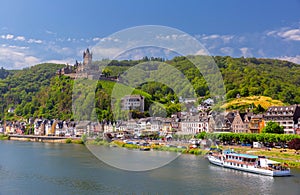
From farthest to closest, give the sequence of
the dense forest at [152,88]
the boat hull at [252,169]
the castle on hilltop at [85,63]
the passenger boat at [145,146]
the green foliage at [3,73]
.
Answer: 1. the green foliage at [3,73]
2. the castle on hilltop at [85,63]
3. the dense forest at [152,88]
4. the passenger boat at [145,146]
5. the boat hull at [252,169]

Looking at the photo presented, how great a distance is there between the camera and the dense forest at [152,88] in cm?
4432

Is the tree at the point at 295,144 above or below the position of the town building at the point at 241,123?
below

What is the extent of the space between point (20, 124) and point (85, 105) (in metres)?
34.0

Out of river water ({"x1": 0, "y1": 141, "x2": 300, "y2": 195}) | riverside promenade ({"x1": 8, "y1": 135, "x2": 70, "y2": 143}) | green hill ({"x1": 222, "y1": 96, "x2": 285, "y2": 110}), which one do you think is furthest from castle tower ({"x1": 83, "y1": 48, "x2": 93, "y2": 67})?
river water ({"x1": 0, "y1": 141, "x2": 300, "y2": 195})

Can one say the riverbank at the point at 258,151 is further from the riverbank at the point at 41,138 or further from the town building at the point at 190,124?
the riverbank at the point at 41,138

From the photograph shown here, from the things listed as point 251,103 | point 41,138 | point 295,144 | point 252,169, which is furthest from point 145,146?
point 41,138

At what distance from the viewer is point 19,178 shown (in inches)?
727

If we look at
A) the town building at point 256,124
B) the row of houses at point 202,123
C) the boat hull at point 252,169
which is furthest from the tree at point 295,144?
the town building at point 256,124

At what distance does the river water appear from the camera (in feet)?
50.8

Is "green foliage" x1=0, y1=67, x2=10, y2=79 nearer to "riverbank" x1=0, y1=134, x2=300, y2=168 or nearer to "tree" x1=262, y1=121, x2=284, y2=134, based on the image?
"riverbank" x1=0, y1=134, x2=300, y2=168

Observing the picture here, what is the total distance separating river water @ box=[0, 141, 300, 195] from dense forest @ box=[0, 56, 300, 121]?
545 inches

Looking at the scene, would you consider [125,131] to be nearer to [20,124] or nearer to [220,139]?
[220,139]

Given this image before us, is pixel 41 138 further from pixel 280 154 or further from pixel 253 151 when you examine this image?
pixel 280 154

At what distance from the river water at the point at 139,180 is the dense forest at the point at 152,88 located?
1384 cm
